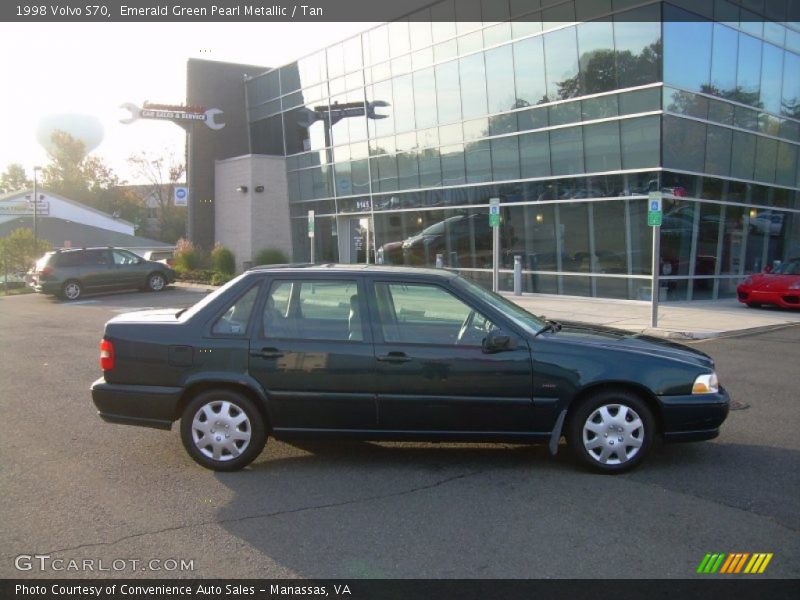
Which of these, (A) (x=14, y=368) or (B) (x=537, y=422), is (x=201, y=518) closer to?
(B) (x=537, y=422)

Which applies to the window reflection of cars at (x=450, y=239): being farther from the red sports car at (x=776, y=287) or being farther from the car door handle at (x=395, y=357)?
the car door handle at (x=395, y=357)

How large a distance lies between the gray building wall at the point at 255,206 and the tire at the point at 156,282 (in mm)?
8506

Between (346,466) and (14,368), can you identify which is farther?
(14,368)

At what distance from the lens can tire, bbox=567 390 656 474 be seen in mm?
5293

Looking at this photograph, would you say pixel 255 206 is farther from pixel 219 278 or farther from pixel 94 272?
pixel 94 272

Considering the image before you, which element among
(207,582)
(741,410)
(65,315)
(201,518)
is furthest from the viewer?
(65,315)

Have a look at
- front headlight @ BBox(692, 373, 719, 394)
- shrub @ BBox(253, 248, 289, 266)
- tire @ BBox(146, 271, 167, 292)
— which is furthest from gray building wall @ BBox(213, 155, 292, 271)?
front headlight @ BBox(692, 373, 719, 394)

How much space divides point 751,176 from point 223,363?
792 inches

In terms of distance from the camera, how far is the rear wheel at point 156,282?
24.0 meters

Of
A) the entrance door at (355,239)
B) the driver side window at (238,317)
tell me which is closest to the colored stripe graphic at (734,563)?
the driver side window at (238,317)

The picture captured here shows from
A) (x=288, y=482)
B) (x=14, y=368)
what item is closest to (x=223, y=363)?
(x=288, y=482)

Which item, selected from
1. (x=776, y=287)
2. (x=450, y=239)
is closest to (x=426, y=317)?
(x=776, y=287)

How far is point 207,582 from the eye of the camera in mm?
3705

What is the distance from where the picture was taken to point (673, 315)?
16.4 meters
